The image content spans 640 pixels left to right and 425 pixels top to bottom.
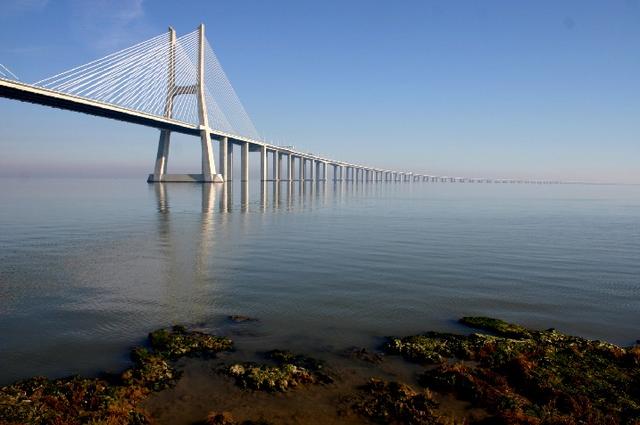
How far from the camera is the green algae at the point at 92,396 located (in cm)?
725

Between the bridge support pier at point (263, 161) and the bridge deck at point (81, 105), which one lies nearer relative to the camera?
the bridge deck at point (81, 105)

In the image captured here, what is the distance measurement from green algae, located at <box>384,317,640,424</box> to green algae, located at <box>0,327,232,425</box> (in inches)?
199

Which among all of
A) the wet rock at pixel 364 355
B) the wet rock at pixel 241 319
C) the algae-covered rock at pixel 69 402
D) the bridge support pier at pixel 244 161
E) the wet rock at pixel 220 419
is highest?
the bridge support pier at pixel 244 161

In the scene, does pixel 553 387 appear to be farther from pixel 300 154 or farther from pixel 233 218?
pixel 300 154

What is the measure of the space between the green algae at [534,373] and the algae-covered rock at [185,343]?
3935 mm

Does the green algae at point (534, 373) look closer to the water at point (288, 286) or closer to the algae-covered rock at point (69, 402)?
the water at point (288, 286)

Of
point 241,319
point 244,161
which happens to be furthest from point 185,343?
point 244,161

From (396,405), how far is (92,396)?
5.24 metres

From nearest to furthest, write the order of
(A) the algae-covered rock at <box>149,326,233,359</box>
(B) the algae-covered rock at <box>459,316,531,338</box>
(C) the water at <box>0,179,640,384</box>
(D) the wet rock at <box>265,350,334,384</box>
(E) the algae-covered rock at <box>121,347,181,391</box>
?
(E) the algae-covered rock at <box>121,347,181,391</box> < (D) the wet rock at <box>265,350,334,384</box> < (A) the algae-covered rock at <box>149,326,233,359</box> < (C) the water at <box>0,179,640,384</box> < (B) the algae-covered rock at <box>459,316,531,338</box>

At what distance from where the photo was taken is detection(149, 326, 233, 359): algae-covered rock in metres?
10.2

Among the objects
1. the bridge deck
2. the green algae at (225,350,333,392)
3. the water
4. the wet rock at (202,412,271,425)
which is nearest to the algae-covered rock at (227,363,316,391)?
the green algae at (225,350,333,392)

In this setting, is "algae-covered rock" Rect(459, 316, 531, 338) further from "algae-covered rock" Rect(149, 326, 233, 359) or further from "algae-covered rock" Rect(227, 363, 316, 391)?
"algae-covered rock" Rect(149, 326, 233, 359)

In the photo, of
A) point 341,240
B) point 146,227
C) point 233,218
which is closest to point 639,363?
point 341,240

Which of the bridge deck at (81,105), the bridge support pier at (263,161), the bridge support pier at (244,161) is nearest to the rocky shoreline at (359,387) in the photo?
the bridge deck at (81,105)
